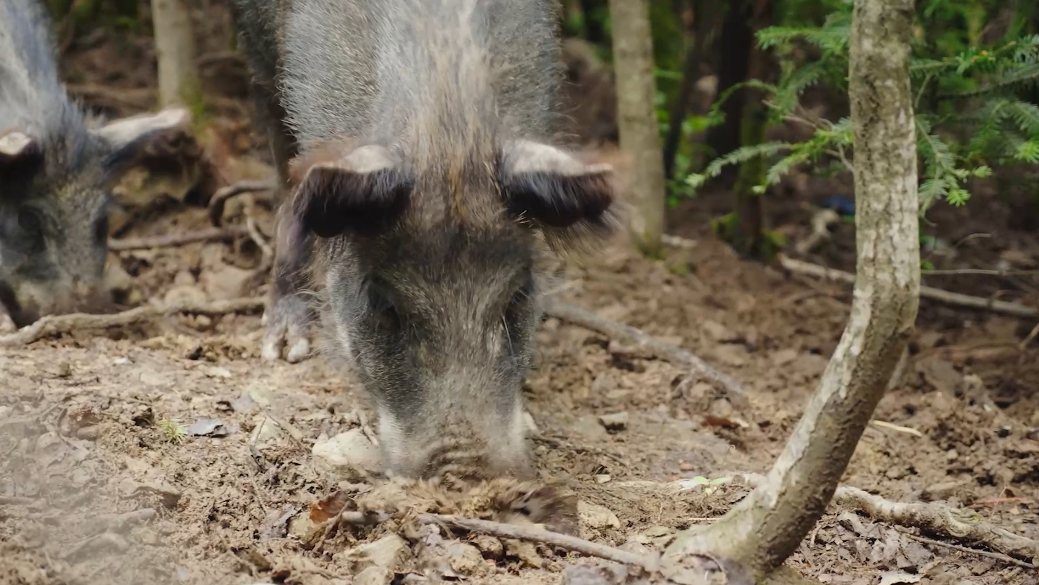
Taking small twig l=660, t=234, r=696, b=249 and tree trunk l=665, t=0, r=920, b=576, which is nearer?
tree trunk l=665, t=0, r=920, b=576

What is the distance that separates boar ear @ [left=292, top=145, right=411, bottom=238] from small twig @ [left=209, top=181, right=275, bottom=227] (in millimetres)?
3717

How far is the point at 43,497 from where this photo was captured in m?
3.20

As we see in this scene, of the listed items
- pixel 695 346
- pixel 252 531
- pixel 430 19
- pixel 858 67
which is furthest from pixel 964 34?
pixel 252 531

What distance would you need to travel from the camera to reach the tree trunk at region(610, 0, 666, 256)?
6727mm

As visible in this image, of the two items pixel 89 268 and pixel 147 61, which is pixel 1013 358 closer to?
pixel 89 268

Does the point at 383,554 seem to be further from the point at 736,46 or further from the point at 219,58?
the point at 219,58

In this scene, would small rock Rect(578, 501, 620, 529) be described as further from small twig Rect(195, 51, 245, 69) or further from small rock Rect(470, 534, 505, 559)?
small twig Rect(195, 51, 245, 69)

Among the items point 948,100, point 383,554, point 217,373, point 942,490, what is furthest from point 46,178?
point 942,490

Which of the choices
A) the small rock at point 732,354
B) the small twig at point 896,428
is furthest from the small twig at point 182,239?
the small twig at point 896,428

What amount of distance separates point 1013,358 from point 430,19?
11.9 ft

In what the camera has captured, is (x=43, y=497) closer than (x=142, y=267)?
Yes

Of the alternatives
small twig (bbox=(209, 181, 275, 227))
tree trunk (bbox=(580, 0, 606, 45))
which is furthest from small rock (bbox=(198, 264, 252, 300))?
tree trunk (bbox=(580, 0, 606, 45))

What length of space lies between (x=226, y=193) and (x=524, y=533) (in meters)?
4.75

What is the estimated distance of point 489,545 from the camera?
3.13m
